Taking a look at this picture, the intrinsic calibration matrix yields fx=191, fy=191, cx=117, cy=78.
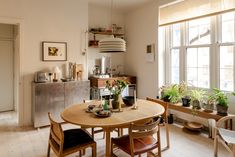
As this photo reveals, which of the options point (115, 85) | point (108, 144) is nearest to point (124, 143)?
point (108, 144)

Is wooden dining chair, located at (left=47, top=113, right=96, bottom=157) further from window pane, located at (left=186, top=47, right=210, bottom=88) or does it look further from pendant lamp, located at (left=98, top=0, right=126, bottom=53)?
window pane, located at (left=186, top=47, right=210, bottom=88)

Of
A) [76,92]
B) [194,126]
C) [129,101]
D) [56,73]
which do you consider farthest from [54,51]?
[194,126]

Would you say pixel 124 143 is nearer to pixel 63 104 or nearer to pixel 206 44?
pixel 63 104

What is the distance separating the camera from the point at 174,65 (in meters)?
4.42

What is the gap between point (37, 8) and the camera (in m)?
4.01

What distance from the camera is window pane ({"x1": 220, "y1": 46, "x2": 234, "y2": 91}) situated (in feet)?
11.1

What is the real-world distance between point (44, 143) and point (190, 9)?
12.1ft

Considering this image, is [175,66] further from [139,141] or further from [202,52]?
[139,141]

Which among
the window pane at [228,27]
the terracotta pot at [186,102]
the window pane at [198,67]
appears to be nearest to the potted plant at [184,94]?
the terracotta pot at [186,102]

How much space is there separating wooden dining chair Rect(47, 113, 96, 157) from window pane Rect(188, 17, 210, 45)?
2.93 metres

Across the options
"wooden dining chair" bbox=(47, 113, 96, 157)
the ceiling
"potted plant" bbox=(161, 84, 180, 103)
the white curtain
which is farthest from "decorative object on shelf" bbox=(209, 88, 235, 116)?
the ceiling

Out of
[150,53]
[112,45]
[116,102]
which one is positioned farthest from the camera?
[150,53]

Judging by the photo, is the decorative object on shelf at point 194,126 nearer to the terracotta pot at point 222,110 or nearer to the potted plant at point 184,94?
the potted plant at point 184,94

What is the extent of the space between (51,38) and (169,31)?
2.69m
